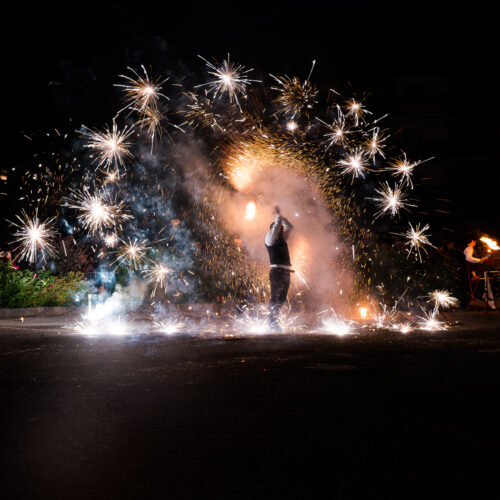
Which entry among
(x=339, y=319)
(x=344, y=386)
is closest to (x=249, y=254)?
(x=339, y=319)

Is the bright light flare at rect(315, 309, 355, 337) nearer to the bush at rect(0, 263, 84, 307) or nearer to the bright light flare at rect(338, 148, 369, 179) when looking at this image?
the bright light flare at rect(338, 148, 369, 179)

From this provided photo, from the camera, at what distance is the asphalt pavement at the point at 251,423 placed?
366cm

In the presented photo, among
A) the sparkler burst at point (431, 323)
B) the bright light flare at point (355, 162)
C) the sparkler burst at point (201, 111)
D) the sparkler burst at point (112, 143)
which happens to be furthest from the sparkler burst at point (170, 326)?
the bright light flare at point (355, 162)

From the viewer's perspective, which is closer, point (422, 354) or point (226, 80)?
point (422, 354)

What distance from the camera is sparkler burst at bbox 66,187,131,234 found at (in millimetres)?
14055

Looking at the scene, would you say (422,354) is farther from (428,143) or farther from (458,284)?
(428,143)

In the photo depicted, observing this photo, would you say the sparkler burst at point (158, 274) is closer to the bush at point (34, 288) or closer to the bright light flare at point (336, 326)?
the bush at point (34, 288)

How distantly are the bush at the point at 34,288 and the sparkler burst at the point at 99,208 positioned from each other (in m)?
3.54

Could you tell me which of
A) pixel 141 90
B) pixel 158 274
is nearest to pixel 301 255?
pixel 158 274

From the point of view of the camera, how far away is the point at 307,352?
8656 millimetres

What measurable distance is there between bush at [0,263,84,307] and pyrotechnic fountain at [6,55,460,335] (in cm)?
223

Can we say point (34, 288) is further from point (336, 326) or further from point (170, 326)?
point (336, 326)

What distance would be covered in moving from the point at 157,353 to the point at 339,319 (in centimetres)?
617

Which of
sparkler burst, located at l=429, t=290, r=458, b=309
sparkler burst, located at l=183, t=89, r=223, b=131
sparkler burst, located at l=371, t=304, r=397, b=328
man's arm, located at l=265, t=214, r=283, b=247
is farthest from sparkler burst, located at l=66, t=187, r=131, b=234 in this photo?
sparkler burst, located at l=429, t=290, r=458, b=309
